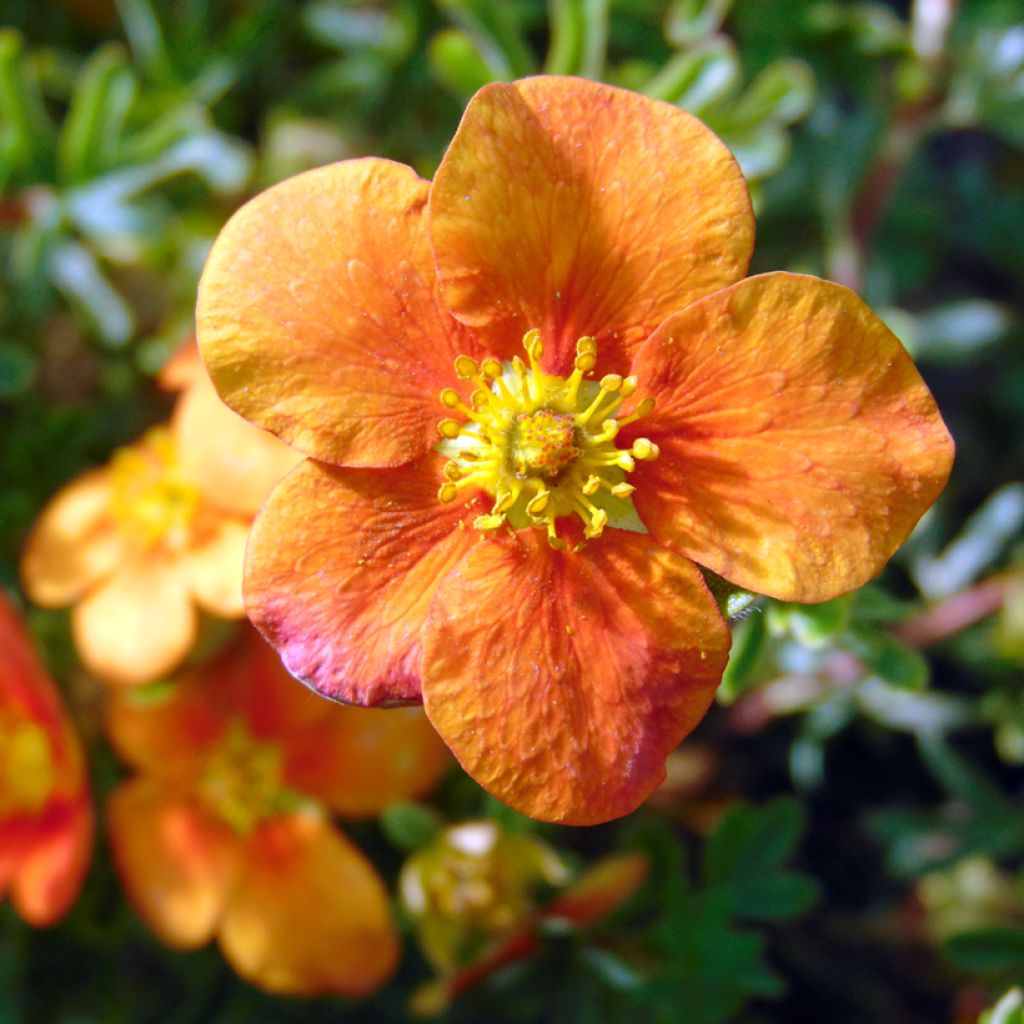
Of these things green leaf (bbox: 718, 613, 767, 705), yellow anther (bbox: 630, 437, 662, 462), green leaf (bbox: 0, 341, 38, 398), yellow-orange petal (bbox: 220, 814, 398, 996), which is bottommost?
yellow-orange petal (bbox: 220, 814, 398, 996)

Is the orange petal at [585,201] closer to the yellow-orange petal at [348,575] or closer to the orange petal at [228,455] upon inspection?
the yellow-orange petal at [348,575]

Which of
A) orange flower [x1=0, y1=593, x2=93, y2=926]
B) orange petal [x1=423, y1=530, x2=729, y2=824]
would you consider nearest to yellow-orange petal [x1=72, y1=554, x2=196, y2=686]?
orange flower [x1=0, y1=593, x2=93, y2=926]

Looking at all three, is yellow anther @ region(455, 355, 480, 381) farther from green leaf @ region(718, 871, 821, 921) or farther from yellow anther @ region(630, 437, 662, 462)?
green leaf @ region(718, 871, 821, 921)

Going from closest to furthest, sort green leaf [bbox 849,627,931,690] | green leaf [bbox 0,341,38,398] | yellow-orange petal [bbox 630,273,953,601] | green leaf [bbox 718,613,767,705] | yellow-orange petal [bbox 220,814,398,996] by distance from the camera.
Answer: yellow-orange petal [bbox 630,273,953,601] → green leaf [bbox 718,613,767,705] → green leaf [bbox 849,627,931,690] → yellow-orange petal [bbox 220,814,398,996] → green leaf [bbox 0,341,38,398]

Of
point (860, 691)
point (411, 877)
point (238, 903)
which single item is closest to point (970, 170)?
point (860, 691)

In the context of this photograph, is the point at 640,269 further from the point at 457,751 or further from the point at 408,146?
the point at 408,146

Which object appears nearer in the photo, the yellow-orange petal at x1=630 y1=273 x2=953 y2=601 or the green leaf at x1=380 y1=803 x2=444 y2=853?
the yellow-orange petal at x1=630 y1=273 x2=953 y2=601

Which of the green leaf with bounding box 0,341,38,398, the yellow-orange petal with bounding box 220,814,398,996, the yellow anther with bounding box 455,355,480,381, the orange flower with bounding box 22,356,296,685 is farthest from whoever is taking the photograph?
the green leaf with bounding box 0,341,38,398

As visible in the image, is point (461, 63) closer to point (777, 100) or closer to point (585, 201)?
point (777, 100)

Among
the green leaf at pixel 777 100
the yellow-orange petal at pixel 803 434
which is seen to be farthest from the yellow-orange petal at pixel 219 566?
the green leaf at pixel 777 100
